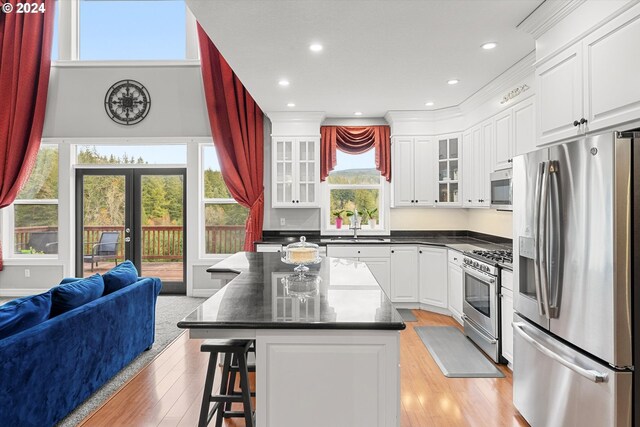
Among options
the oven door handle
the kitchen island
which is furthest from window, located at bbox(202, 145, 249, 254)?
the kitchen island

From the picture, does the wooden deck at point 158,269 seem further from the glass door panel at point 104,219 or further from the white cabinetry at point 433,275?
the white cabinetry at point 433,275

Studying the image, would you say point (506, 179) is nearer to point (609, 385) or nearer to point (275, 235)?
point (609, 385)

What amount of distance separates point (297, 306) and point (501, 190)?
2795 millimetres

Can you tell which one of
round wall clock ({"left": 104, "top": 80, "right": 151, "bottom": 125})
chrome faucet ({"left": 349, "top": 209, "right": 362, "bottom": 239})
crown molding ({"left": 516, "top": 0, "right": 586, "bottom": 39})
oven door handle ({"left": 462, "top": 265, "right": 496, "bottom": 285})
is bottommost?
oven door handle ({"left": 462, "top": 265, "right": 496, "bottom": 285})

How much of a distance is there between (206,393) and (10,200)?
17.9 feet

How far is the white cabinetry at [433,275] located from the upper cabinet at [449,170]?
76cm

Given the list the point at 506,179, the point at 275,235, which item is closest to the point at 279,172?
the point at 275,235

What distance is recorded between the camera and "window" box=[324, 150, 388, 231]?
5898mm

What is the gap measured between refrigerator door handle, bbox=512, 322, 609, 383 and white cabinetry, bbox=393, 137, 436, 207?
302 cm

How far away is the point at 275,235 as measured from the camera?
5.81 meters

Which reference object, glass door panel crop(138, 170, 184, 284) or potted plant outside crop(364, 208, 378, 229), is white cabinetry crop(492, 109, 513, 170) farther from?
glass door panel crop(138, 170, 184, 284)

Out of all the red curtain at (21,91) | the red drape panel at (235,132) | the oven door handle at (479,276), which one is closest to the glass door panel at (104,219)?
the red curtain at (21,91)

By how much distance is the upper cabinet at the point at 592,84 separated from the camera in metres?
1.86

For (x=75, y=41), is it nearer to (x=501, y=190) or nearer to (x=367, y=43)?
(x=367, y=43)
